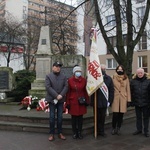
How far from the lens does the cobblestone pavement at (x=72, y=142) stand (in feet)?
19.9

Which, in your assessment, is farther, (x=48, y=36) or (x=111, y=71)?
(x=111, y=71)

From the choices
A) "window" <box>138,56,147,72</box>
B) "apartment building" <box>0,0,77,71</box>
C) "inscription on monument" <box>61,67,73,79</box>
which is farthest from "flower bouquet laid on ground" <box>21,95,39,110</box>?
"window" <box>138,56,147,72</box>

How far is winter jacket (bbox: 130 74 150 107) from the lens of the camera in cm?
707

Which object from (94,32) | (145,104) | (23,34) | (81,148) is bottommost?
(81,148)

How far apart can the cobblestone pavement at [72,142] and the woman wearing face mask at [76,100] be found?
325 mm

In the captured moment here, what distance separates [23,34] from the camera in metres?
32.1

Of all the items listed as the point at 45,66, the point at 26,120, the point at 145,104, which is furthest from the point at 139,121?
the point at 45,66

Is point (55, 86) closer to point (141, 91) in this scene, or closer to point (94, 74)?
point (94, 74)

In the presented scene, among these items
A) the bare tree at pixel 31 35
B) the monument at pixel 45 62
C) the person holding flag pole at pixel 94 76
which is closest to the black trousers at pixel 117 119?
the person holding flag pole at pixel 94 76

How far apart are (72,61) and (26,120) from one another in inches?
155

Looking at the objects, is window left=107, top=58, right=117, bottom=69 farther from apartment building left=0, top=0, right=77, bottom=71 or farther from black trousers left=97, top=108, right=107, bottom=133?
black trousers left=97, top=108, right=107, bottom=133

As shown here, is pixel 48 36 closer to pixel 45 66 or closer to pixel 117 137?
pixel 45 66

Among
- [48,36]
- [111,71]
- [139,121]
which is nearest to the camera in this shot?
[139,121]

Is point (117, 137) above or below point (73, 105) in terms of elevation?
below
